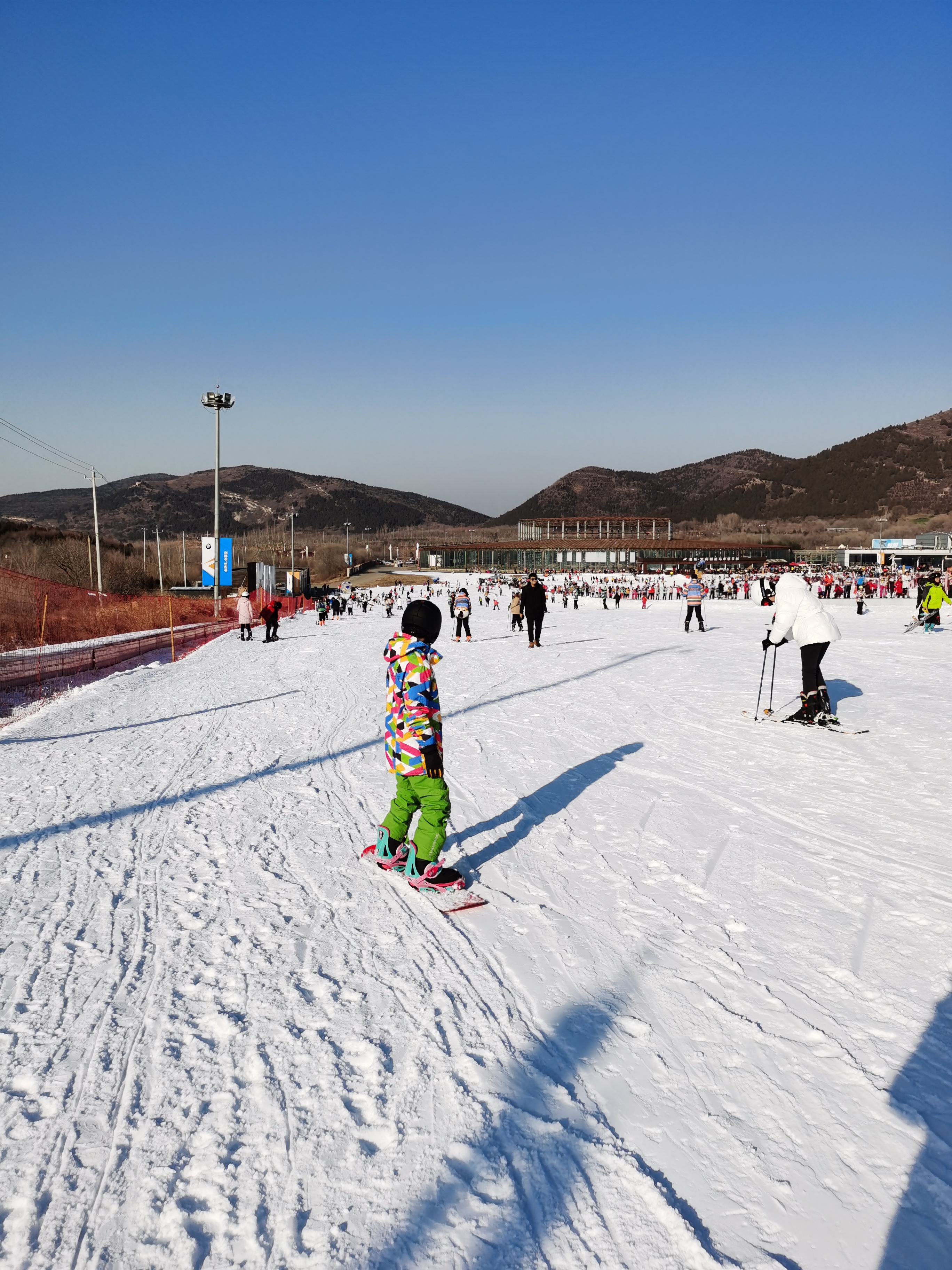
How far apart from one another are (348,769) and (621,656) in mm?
9413

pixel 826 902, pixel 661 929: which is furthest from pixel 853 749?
pixel 661 929

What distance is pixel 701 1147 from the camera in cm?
229

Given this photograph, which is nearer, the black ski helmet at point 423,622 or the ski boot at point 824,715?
the black ski helmet at point 423,622

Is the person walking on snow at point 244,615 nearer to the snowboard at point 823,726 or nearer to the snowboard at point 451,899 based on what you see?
the snowboard at point 823,726

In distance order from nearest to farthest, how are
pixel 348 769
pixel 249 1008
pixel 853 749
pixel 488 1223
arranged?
pixel 488 1223 → pixel 249 1008 → pixel 348 769 → pixel 853 749

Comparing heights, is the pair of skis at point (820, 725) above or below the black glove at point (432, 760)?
below

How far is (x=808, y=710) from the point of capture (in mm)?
8414

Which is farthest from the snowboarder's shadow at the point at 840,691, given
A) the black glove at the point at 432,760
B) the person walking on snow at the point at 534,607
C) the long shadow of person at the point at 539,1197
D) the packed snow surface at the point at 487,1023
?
the long shadow of person at the point at 539,1197

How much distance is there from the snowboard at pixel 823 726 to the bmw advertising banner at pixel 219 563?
26.9m

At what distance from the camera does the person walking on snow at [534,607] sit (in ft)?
54.3

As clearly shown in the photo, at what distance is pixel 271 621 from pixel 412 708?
16406 millimetres

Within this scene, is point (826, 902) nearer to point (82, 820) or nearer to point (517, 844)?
point (517, 844)

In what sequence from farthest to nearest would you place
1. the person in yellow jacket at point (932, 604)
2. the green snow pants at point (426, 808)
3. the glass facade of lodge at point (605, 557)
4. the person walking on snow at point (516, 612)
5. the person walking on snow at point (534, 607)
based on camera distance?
the glass facade of lodge at point (605, 557), the person walking on snow at point (516, 612), the person in yellow jacket at point (932, 604), the person walking on snow at point (534, 607), the green snow pants at point (426, 808)

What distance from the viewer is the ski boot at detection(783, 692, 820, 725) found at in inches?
328
